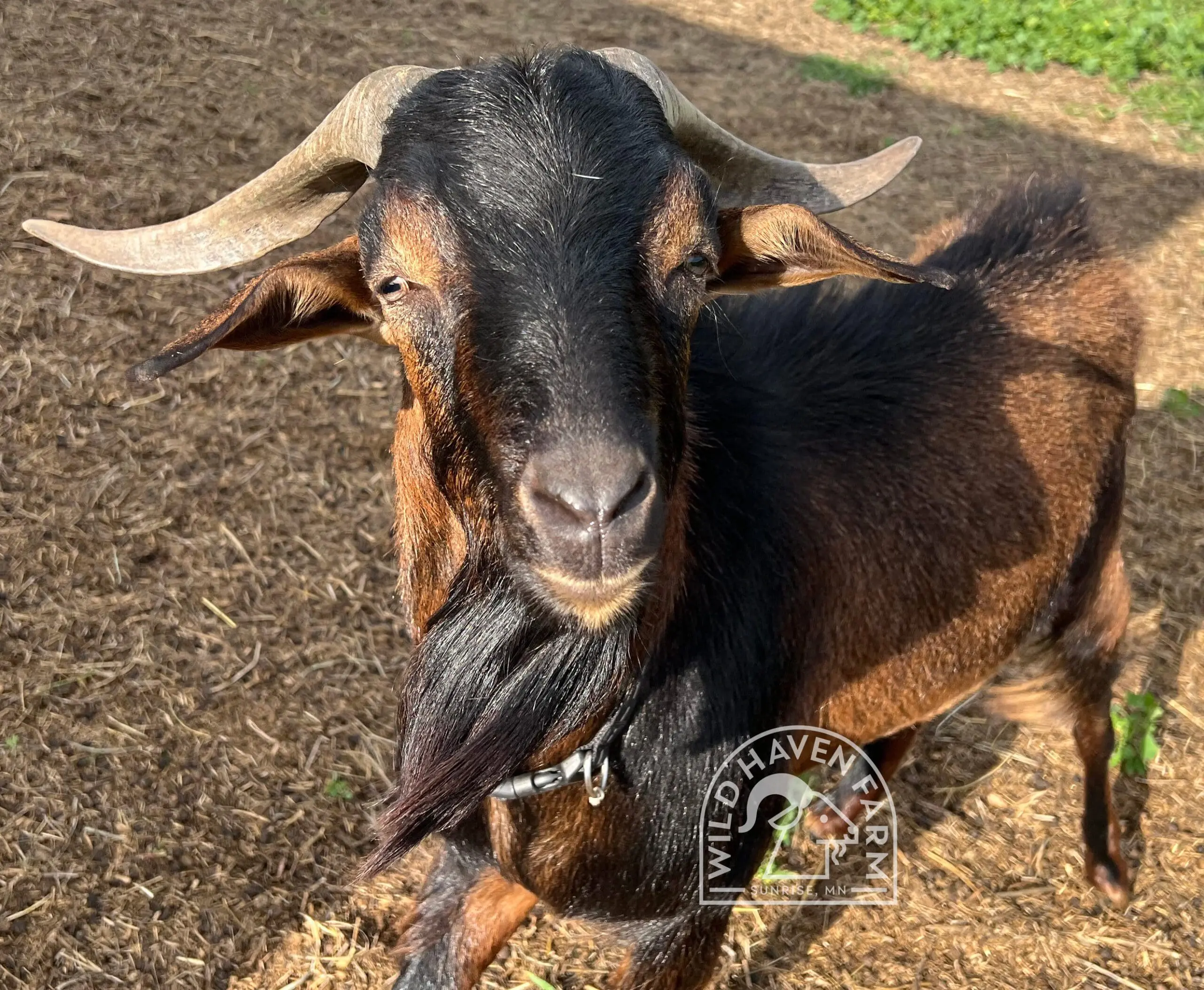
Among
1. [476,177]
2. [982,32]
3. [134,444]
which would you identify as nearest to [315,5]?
[134,444]

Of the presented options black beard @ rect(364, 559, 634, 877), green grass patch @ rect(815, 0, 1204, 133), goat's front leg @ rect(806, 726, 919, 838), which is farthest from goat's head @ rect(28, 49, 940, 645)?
green grass patch @ rect(815, 0, 1204, 133)

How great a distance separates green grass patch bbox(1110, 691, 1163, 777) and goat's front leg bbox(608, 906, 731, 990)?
6.90 ft

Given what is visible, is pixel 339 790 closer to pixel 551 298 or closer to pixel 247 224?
pixel 247 224

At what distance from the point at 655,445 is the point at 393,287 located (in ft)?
2.08

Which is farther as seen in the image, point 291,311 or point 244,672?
point 244,672

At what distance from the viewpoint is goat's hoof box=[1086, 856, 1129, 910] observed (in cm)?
350

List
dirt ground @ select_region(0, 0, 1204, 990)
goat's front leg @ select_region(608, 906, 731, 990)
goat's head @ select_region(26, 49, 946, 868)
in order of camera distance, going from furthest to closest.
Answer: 1. dirt ground @ select_region(0, 0, 1204, 990)
2. goat's front leg @ select_region(608, 906, 731, 990)
3. goat's head @ select_region(26, 49, 946, 868)

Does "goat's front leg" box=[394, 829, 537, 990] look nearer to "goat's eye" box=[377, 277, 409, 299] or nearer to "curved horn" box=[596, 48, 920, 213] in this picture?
"goat's eye" box=[377, 277, 409, 299]

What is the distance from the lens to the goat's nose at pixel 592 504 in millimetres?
1637

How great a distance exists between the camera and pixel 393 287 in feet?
6.64

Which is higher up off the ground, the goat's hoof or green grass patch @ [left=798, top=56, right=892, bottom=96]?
green grass patch @ [left=798, top=56, right=892, bottom=96]

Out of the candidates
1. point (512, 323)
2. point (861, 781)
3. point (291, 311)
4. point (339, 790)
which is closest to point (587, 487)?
point (512, 323)

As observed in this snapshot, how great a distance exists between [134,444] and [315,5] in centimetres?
440

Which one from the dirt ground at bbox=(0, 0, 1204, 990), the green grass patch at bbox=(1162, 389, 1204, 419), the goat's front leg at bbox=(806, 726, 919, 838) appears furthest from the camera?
the green grass patch at bbox=(1162, 389, 1204, 419)
